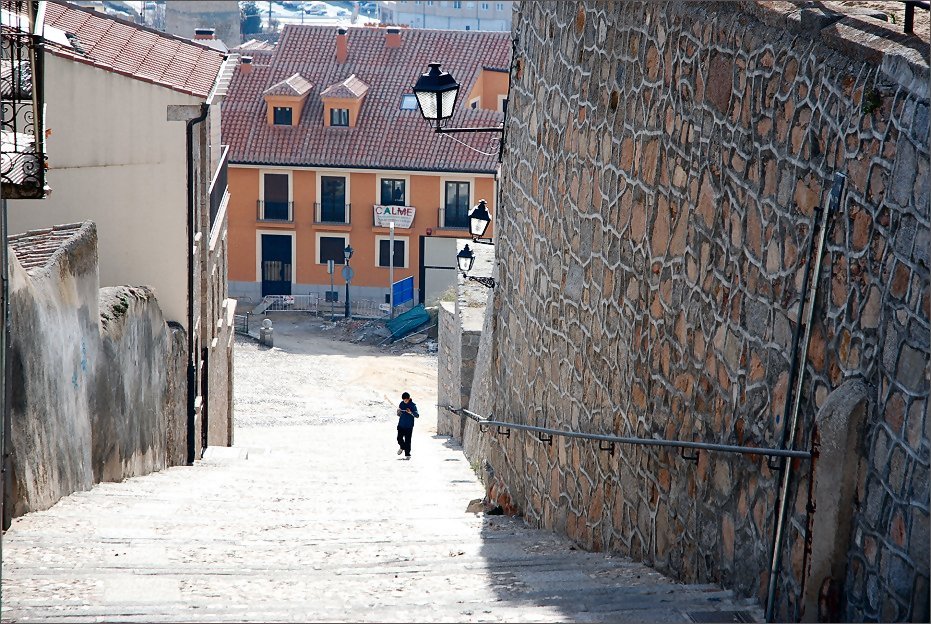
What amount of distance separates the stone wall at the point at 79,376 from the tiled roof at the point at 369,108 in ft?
75.0

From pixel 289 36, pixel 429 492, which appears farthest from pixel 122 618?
pixel 289 36

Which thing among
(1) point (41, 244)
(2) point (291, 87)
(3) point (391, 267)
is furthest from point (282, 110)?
(1) point (41, 244)

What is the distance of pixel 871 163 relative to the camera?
3715mm

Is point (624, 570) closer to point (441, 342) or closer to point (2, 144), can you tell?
point (2, 144)

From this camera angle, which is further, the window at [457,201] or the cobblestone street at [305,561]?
the window at [457,201]

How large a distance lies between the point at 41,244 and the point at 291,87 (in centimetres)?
2787

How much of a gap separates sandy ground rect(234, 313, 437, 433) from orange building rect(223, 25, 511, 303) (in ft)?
8.27

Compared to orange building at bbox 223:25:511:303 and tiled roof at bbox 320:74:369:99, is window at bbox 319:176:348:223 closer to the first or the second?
orange building at bbox 223:25:511:303

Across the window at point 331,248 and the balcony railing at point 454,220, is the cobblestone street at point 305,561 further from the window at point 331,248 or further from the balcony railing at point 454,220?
the window at point 331,248

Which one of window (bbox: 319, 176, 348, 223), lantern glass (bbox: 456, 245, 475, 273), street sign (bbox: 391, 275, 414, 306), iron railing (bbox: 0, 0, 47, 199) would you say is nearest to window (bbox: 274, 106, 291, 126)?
window (bbox: 319, 176, 348, 223)

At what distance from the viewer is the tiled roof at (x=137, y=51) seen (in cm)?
1258

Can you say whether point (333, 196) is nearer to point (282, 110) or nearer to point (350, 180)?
point (350, 180)

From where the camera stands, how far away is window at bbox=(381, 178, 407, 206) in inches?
1380

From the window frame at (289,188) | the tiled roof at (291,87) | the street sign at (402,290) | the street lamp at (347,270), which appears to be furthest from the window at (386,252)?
the tiled roof at (291,87)
